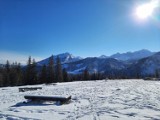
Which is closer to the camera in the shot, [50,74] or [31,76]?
[31,76]

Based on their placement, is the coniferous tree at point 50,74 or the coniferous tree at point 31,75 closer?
the coniferous tree at point 31,75

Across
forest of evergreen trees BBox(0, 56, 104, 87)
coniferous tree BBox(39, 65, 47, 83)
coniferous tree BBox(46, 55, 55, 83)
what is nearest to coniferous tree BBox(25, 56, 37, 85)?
forest of evergreen trees BBox(0, 56, 104, 87)

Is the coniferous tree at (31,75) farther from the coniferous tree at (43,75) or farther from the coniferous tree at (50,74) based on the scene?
the coniferous tree at (50,74)

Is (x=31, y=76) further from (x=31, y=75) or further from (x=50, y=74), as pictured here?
(x=50, y=74)

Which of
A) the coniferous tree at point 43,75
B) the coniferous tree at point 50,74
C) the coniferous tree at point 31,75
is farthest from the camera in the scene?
the coniferous tree at point 50,74

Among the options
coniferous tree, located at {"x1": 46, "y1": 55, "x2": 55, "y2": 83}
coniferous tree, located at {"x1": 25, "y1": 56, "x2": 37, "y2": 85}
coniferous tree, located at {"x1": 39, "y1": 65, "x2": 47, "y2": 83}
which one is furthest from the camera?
coniferous tree, located at {"x1": 46, "y1": 55, "x2": 55, "y2": 83}

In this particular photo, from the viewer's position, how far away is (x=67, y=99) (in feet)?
48.4

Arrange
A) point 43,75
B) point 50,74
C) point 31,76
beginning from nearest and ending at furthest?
1. point 31,76
2. point 43,75
3. point 50,74

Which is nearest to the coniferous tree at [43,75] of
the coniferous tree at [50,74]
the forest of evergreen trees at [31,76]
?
the forest of evergreen trees at [31,76]

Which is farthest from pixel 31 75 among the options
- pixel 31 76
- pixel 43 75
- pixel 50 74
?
pixel 50 74

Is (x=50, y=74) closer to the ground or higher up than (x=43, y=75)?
higher up

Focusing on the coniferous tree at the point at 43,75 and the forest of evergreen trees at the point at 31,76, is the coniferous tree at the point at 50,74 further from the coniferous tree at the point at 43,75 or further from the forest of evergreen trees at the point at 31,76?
the coniferous tree at the point at 43,75

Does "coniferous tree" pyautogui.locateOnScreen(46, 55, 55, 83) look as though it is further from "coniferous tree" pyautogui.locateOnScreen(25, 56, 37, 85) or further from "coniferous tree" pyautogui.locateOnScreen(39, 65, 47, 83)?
"coniferous tree" pyautogui.locateOnScreen(25, 56, 37, 85)

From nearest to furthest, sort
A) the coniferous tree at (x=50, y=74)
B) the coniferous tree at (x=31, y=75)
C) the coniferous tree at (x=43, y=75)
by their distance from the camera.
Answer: the coniferous tree at (x=31, y=75)
the coniferous tree at (x=43, y=75)
the coniferous tree at (x=50, y=74)
